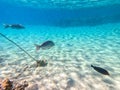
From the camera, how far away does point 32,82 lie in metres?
5.26

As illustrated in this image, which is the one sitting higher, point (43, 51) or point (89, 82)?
point (43, 51)

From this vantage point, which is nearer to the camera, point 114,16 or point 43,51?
point 43,51

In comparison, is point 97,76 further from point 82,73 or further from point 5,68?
point 5,68

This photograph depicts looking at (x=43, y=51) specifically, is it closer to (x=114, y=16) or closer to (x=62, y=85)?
(x=62, y=85)

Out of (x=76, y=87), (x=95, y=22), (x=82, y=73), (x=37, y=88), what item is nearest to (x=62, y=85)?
(x=76, y=87)

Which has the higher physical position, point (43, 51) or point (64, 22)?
point (64, 22)

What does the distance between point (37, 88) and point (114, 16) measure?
36.9 metres

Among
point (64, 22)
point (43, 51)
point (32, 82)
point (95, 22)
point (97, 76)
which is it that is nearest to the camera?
point (32, 82)

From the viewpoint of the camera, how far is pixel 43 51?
10266 millimetres

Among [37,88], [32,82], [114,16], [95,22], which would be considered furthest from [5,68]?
[114,16]

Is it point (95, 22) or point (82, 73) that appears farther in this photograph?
point (95, 22)

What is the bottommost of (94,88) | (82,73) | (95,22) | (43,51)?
(94,88)

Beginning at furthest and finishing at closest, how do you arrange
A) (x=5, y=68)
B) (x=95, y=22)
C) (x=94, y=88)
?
1. (x=95, y=22)
2. (x=5, y=68)
3. (x=94, y=88)

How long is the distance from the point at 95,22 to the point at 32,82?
34177 millimetres
